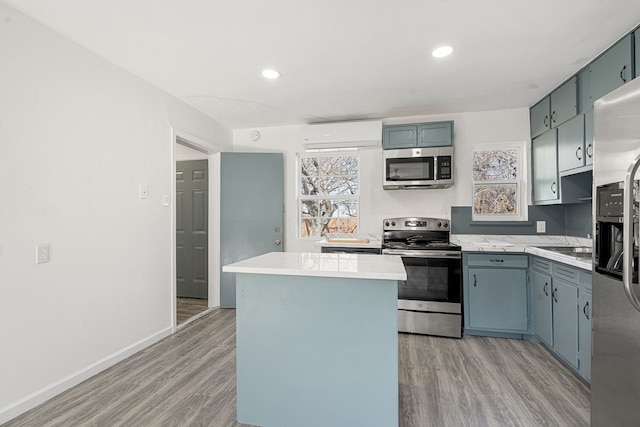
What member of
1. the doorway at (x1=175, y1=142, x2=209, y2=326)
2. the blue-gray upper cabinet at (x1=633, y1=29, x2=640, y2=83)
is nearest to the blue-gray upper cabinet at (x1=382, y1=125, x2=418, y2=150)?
the blue-gray upper cabinet at (x1=633, y1=29, x2=640, y2=83)

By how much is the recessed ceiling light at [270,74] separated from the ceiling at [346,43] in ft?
0.26

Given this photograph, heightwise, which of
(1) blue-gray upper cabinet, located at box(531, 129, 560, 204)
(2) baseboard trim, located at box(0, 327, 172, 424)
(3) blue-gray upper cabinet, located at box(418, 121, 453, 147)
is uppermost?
(3) blue-gray upper cabinet, located at box(418, 121, 453, 147)

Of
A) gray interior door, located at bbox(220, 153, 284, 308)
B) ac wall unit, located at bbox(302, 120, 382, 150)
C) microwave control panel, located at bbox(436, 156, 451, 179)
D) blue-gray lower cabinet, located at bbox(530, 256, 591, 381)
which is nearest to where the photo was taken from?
blue-gray lower cabinet, located at bbox(530, 256, 591, 381)

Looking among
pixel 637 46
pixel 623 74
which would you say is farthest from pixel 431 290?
pixel 637 46

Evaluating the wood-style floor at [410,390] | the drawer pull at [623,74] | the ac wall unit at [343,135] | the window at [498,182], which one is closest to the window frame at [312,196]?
the ac wall unit at [343,135]

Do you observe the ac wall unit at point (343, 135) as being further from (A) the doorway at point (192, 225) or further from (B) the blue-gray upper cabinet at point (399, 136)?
(A) the doorway at point (192, 225)

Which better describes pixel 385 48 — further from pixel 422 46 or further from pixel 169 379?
pixel 169 379

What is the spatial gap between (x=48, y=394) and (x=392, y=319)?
2.26m

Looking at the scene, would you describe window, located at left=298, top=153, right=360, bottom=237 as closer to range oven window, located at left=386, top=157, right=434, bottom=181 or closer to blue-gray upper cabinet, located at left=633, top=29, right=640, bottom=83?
range oven window, located at left=386, top=157, right=434, bottom=181

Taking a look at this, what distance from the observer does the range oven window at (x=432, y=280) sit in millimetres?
3111

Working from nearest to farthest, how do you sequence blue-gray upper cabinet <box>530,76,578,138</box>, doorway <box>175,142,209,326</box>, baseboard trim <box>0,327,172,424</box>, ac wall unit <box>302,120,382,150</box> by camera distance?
baseboard trim <box>0,327,172,424</box> < blue-gray upper cabinet <box>530,76,578,138</box> < ac wall unit <box>302,120,382,150</box> < doorway <box>175,142,209,326</box>

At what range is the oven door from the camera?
311 cm

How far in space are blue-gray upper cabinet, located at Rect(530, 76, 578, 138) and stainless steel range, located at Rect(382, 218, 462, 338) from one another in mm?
1492

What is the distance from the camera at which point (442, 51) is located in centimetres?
232
